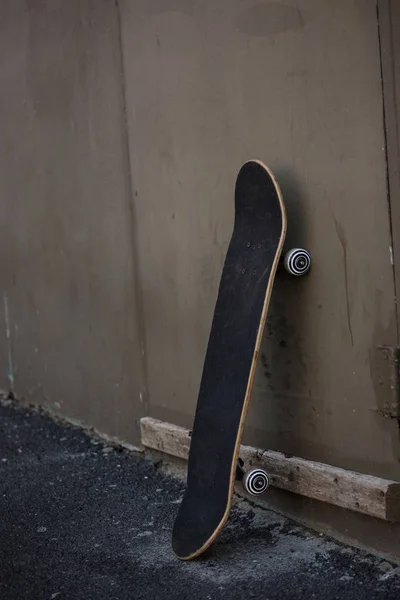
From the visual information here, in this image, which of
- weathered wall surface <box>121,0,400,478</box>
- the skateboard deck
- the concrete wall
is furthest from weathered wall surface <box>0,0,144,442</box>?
the skateboard deck

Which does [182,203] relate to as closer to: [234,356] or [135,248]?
[135,248]

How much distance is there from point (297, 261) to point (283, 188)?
0.36 meters

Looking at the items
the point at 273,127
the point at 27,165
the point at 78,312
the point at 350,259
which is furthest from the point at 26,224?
the point at 350,259

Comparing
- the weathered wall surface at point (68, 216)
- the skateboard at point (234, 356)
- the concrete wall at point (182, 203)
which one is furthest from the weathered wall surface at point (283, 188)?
the weathered wall surface at point (68, 216)

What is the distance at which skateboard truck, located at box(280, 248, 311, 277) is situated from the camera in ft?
11.8

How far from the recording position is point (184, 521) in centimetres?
375

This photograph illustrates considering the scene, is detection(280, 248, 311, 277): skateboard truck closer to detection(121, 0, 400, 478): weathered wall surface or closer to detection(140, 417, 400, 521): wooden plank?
detection(121, 0, 400, 478): weathered wall surface

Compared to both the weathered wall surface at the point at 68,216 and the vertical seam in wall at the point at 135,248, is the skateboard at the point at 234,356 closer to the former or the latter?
the vertical seam in wall at the point at 135,248

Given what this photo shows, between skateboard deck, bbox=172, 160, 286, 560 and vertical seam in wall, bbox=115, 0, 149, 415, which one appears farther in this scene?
vertical seam in wall, bbox=115, 0, 149, 415

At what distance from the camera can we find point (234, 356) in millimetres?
3689

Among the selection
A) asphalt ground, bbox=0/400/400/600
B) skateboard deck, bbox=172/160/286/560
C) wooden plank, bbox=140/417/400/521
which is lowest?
asphalt ground, bbox=0/400/400/600

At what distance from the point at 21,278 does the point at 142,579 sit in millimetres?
3157

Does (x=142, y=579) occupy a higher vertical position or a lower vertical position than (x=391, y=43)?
lower

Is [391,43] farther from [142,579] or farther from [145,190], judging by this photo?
[142,579]
